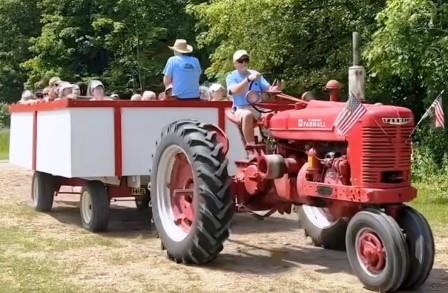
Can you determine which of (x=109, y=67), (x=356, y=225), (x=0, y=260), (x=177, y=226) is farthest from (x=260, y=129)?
(x=109, y=67)

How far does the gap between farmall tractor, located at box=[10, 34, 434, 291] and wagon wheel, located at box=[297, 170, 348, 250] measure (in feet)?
0.04

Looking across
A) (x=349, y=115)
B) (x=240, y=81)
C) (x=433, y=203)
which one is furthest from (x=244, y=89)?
(x=433, y=203)

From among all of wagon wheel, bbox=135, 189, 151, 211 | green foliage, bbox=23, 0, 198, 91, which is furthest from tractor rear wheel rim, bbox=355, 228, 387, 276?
green foliage, bbox=23, 0, 198, 91

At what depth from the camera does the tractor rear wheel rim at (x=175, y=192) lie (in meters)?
7.63

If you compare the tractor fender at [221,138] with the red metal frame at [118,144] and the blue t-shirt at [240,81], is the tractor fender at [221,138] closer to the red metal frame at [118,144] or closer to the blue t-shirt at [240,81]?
the blue t-shirt at [240,81]

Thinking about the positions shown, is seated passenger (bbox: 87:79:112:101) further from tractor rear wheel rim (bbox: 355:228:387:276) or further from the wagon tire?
tractor rear wheel rim (bbox: 355:228:387:276)

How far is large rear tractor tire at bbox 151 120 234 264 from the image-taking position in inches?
274

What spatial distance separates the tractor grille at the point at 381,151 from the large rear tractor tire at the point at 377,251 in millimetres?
309

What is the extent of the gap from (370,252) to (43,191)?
594cm

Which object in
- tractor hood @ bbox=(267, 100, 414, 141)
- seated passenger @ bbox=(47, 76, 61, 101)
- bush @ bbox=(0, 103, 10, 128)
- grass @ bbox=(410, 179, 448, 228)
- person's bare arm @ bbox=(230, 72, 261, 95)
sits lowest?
grass @ bbox=(410, 179, 448, 228)

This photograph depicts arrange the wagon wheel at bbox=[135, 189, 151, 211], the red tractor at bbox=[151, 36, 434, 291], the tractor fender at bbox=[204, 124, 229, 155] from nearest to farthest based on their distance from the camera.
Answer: the red tractor at bbox=[151, 36, 434, 291] < the tractor fender at bbox=[204, 124, 229, 155] < the wagon wheel at bbox=[135, 189, 151, 211]

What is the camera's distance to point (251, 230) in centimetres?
953

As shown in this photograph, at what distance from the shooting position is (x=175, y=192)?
7.79m

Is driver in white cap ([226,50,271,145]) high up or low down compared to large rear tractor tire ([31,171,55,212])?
up
